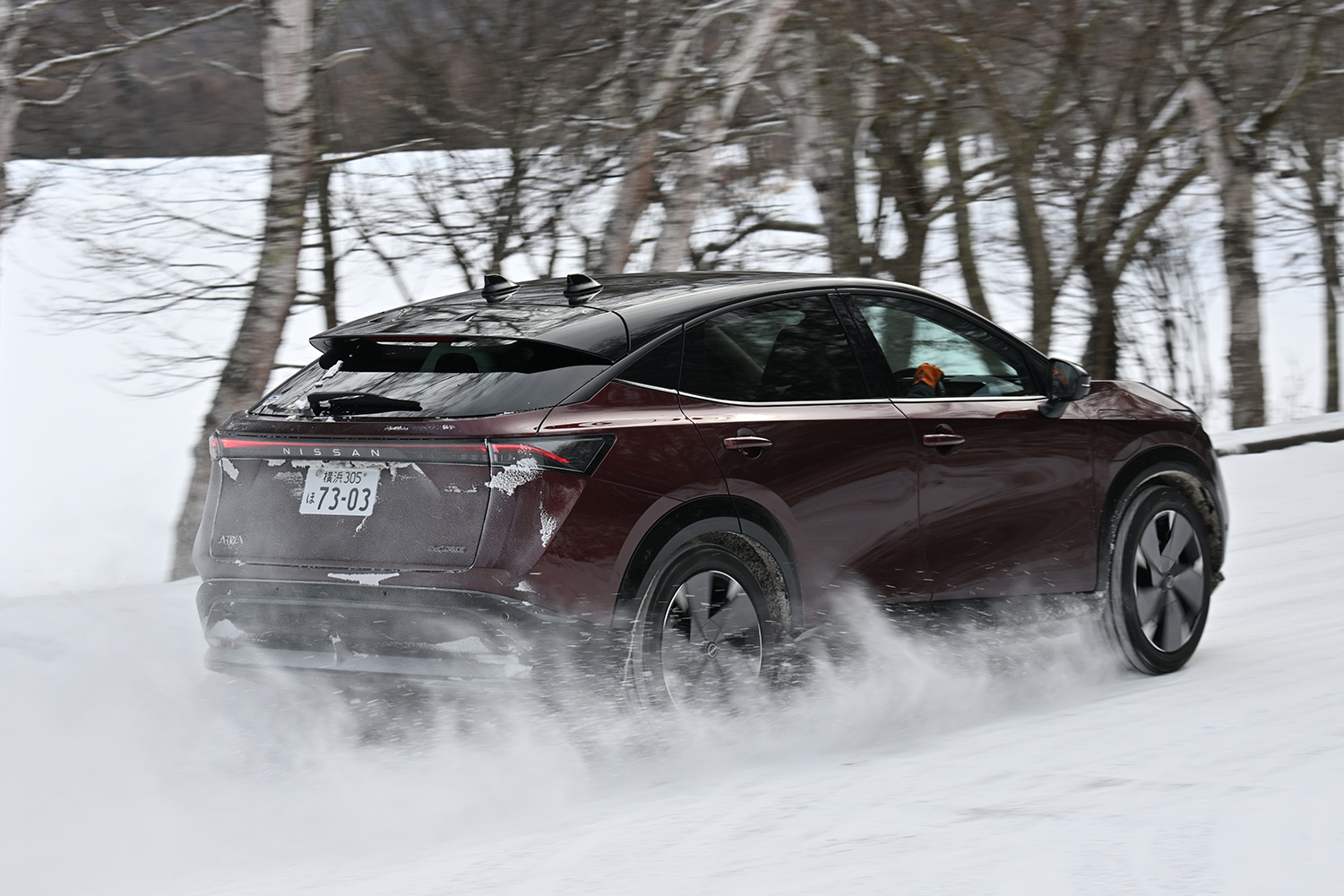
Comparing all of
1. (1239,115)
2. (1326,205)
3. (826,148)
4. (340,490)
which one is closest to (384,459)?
(340,490)

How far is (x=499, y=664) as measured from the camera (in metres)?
4.00

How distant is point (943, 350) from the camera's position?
17.6 ft

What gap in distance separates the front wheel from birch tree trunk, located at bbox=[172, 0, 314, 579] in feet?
17.6

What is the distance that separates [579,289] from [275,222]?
481 cm

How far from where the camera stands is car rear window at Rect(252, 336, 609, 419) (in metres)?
4.14

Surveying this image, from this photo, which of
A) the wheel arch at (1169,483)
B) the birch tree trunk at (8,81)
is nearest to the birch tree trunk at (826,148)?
the birch tree trunk at (8,81)

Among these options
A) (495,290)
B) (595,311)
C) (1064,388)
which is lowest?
(1064,388)

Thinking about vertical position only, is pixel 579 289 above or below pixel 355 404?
above

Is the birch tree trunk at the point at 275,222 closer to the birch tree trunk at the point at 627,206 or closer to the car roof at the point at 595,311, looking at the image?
the birch tree trunk at the point at 627,206

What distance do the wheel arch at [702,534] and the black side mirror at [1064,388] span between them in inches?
56.4

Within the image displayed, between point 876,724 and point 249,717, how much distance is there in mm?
1997

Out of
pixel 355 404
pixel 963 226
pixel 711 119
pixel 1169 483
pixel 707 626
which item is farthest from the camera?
pixel 963 226

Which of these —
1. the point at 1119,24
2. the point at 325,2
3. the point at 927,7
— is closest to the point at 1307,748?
the point at 325,2

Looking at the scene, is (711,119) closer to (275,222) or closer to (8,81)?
(275,222)
